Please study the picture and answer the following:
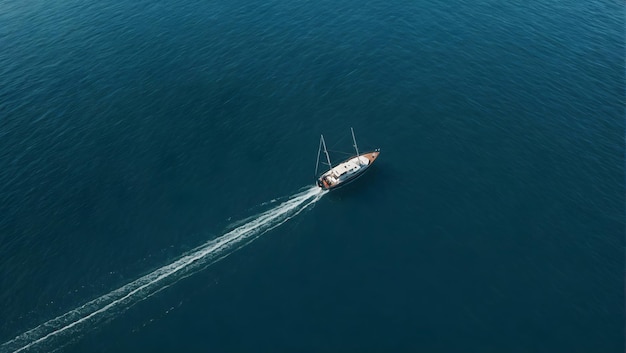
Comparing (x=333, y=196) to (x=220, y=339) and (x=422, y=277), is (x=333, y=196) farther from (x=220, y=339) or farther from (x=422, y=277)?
(x=220, y=339)

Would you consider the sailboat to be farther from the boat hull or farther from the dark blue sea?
the dark blue sea

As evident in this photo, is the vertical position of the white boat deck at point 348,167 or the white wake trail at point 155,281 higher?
the white boat deck at point 348,167

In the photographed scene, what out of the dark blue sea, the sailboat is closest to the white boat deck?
the sailboat

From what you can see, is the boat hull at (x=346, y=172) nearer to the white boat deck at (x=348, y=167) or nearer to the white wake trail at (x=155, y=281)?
the white boat deck at (x=348, y=167)

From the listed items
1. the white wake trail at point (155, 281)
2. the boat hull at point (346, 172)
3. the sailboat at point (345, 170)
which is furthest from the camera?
the sailboat at point (345, 170)

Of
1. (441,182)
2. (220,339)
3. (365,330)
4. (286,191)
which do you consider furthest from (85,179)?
(441,182)

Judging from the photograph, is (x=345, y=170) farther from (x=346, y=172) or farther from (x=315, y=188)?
(x=315, y=188)

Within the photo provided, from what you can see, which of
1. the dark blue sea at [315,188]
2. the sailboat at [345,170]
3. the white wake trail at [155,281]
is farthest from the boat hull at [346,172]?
the white wake trail at [155,281]
